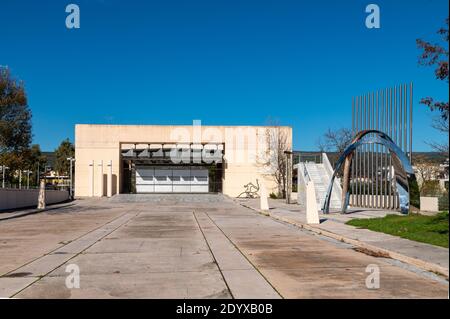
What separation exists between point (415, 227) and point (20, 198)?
92.8 feet

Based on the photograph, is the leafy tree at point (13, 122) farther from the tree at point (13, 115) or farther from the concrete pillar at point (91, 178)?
the concrete pillar at point (91, 178)

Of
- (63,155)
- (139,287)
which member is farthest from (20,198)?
(63,155)

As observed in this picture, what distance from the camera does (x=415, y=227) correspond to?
15805mm

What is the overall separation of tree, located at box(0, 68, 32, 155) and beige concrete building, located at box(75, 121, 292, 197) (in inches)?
957

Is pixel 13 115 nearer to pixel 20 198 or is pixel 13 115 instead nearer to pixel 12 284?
pixel 20 198

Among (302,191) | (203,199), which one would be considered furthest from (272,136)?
(302,191)

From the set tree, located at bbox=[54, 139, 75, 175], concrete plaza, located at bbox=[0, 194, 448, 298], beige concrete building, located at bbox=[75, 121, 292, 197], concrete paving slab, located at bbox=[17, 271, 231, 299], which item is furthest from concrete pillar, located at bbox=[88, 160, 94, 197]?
concrete paving slab, located at bbox=[17, 271, 231, 299]

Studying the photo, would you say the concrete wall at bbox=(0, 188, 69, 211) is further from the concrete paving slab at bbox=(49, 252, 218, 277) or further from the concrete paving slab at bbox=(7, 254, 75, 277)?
the concrete paving slab at bbox=(49, 252, 218, 277)

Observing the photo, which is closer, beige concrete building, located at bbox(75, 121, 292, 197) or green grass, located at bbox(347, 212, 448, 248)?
green grass, located at bbox(347, 212, 448, 248)

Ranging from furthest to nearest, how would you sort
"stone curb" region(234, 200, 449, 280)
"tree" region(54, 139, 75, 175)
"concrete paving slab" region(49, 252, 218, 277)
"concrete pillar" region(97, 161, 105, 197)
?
"tree" region(54, 139, 75, 175), "concrete pillar" region(97, 161, 105, 197), "concrete paving slab" region(49, 252, 218, 277), "stone curb" region(234, 200, 449, 280)

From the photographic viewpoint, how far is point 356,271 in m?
9.41

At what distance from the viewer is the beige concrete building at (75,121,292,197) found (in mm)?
57500

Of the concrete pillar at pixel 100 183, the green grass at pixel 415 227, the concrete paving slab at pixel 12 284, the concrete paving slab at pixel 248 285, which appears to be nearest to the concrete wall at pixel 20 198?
the concrete pillar at pixel 100 183

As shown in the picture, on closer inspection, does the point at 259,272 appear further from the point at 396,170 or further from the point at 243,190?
the point at 243,190
